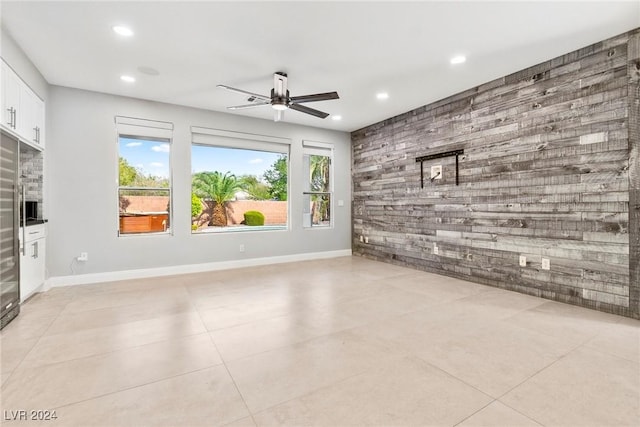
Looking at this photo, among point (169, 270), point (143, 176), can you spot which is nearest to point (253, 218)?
point (169, 270)

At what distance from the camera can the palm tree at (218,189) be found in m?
5.67

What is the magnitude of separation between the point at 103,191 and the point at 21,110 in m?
1.48

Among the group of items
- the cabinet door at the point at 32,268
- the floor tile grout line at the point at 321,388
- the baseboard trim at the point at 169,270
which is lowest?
the floor tile grout line at the point at 321,388

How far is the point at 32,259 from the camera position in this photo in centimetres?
353

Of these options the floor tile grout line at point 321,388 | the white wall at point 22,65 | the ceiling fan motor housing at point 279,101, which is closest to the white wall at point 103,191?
the white wall at point 22,65

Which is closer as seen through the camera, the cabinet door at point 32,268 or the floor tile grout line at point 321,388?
the floor tile grout line at point 321,388

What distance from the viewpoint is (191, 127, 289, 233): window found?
5.44 meters

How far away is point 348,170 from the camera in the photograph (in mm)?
6910

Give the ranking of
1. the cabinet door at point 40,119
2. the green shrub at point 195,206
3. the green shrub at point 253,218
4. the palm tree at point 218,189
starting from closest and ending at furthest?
the cabinet door at point 40,119, the green shrub at point 195,206, the palm tree at point 218,189, the green shrub at point 253,218

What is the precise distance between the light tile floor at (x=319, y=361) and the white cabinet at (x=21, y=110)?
6.25ft

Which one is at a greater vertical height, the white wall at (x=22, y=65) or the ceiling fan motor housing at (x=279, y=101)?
the white wall at (x=22, y=65)

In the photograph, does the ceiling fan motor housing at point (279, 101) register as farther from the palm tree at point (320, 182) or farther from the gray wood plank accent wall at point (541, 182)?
the palm tree at point (320, 182)

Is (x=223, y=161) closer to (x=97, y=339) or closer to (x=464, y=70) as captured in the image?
(x=97, y=339)

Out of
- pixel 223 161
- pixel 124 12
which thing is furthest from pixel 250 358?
pixel 223 161
